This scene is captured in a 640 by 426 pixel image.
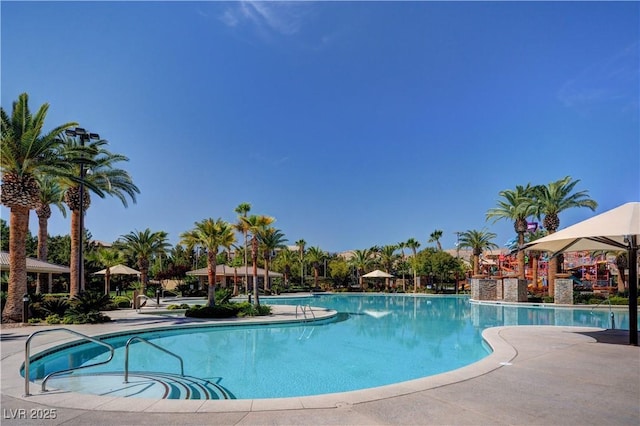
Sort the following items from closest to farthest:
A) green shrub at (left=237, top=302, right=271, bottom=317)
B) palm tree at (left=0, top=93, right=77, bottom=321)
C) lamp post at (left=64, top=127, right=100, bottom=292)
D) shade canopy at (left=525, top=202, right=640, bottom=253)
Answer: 1. shade canopy at (left=525, top=202, right=640, bottom=253)
2. palm tree at (left=0, top=93, right=77, bottom=321)
3. lamp post at (left=64, top=127, right=100, bottom=292)
4. green shrub at (left=237, top=302, right=271, bottom=317)

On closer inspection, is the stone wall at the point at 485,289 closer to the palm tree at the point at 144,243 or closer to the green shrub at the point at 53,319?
the palm tree at the point at 144,243

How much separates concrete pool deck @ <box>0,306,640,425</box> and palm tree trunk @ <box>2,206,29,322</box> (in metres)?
9.20

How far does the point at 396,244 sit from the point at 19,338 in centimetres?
4949

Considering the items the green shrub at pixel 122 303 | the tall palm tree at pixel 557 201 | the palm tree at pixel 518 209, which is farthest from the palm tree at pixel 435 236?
the green shrub at pixel 122 303

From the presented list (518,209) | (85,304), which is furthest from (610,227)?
(518,209)

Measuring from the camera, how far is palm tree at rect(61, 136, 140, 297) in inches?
743

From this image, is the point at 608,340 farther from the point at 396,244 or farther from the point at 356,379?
the point at 396,244

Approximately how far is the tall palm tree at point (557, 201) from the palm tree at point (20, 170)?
32.9m

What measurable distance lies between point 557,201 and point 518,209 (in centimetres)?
336

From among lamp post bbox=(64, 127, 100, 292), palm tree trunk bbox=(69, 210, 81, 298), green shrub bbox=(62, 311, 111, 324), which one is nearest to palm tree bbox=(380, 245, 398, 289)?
palm tree trunk bbox=(69, 210, 81, 298)

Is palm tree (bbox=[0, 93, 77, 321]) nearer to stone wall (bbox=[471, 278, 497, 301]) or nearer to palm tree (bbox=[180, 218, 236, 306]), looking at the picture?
palm tree (bbox=[180, 218, 236, 306])

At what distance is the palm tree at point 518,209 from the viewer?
33.6m

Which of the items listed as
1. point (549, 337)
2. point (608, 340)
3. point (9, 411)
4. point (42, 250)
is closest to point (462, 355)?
point (549, 337)

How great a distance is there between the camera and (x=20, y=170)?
50.6 feet
